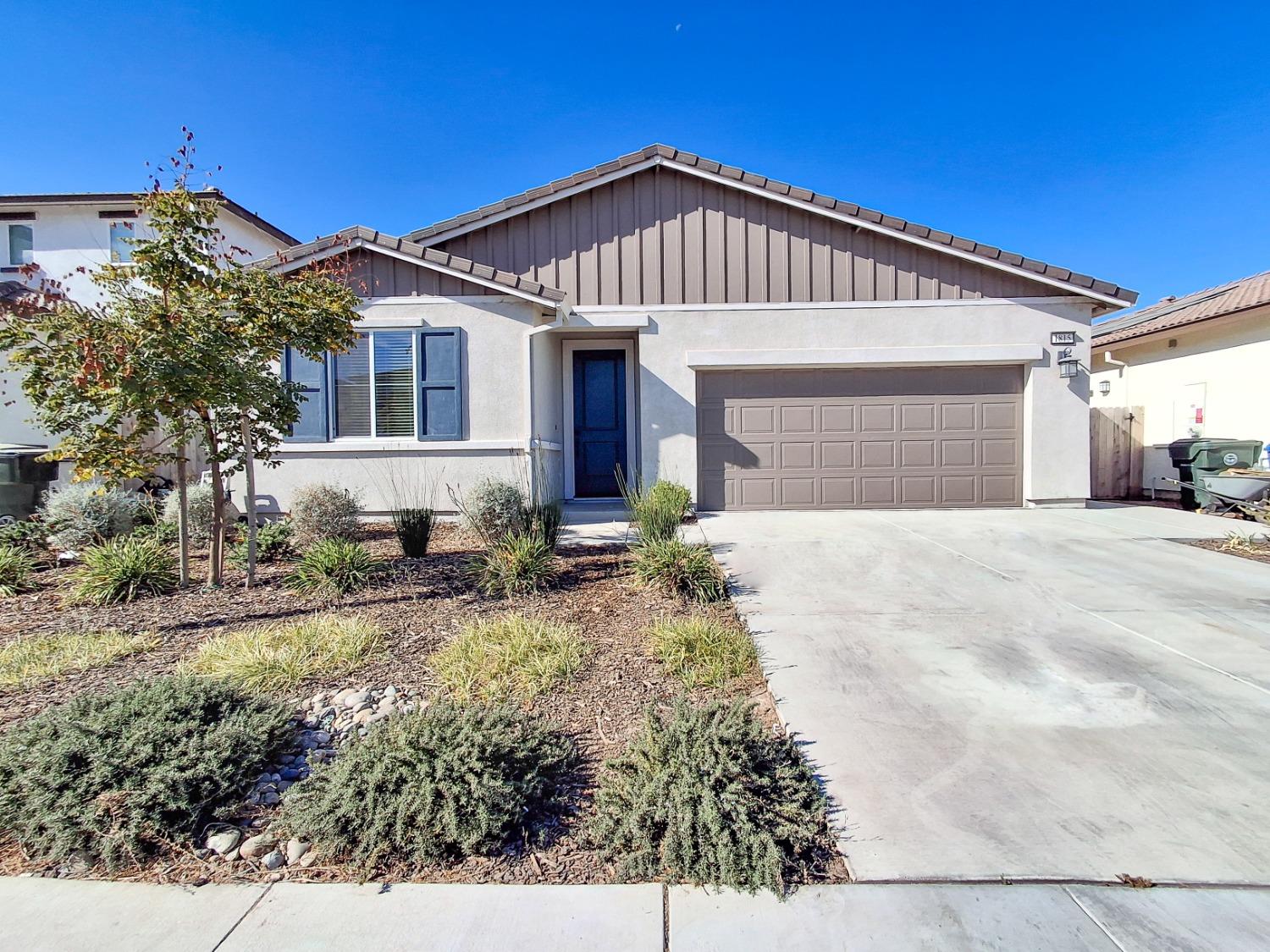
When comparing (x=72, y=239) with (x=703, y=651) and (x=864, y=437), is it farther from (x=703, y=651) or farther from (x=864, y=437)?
(x=703, y=651)

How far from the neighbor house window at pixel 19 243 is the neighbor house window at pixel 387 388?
1159cm

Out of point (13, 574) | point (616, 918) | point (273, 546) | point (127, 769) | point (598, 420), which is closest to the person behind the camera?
point (616, 918)

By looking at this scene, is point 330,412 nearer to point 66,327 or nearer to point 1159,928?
point 66,327

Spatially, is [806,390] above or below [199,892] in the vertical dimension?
above

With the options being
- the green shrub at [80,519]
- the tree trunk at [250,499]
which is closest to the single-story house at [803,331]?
the tree trunk at [250,499]

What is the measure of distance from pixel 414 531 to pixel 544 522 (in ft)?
4.38

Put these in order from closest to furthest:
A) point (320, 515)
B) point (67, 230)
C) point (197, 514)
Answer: point (320, 515) → point (197, 514) → point (67, 230)

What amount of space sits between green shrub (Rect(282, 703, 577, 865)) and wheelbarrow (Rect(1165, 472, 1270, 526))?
1023 centimetres

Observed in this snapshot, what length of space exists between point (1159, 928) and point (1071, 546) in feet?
20.1

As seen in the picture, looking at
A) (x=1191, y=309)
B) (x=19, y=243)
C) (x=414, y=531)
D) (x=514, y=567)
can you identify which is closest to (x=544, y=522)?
(x=514, y=567)

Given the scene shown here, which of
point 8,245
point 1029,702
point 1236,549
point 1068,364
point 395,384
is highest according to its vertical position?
point 8,245

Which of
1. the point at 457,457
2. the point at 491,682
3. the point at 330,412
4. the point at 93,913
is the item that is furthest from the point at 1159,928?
the point at 330,412

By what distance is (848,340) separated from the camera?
9.73m

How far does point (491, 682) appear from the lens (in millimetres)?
3621
